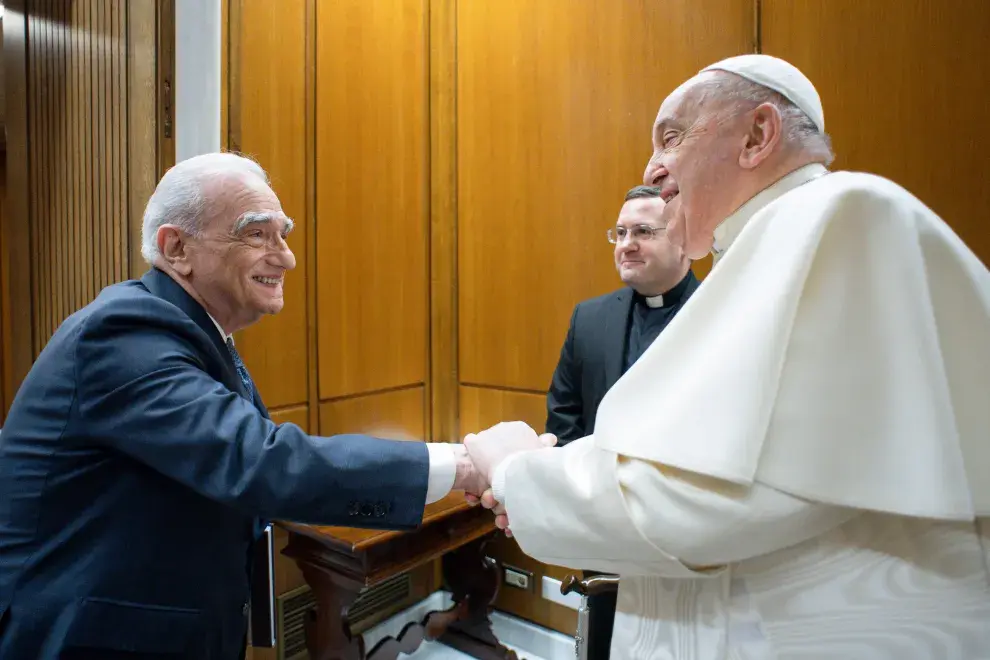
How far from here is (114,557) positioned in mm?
1209

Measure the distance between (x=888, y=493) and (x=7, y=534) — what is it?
1.60 m

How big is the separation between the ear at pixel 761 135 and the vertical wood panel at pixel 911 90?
54.6 inches

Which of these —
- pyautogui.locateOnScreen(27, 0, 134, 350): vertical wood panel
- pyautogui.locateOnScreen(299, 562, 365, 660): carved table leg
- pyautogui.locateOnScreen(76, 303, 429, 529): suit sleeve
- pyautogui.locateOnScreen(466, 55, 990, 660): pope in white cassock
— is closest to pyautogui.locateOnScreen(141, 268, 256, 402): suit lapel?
pyautogui.locateOnScreen(76, 303, 429, 529): suit sleeve

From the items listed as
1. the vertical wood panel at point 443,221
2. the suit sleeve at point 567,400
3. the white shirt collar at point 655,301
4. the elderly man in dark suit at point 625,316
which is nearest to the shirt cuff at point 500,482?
the elderly man in dark suit at point 625,316

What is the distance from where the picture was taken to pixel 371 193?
308cm

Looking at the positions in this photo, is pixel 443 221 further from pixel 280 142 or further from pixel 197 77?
pixel 197 77

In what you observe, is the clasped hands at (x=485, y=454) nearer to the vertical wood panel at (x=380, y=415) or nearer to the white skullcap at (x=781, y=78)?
→ the white skullcap at (x=781, y=78)

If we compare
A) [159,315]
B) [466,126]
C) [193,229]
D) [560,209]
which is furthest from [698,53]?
[159,315]

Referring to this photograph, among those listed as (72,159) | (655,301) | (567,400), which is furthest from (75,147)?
(655,301)

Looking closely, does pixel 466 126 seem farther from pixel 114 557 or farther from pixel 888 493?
pixel 888 493

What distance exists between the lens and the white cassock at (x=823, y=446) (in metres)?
0.78

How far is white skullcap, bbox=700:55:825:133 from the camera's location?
1131mm

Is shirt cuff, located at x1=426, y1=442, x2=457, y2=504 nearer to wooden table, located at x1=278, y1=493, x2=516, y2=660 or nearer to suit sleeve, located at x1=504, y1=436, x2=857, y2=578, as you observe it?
suit sleeve, located at x1=504, y1=436, x2=857, y2=578

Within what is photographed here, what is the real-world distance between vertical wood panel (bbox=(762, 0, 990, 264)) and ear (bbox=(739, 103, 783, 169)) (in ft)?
4.55
